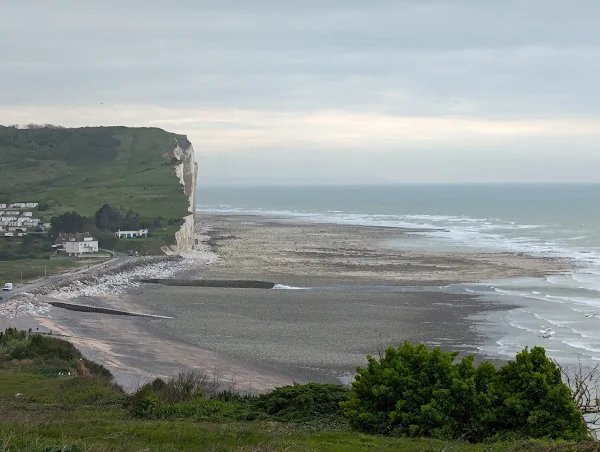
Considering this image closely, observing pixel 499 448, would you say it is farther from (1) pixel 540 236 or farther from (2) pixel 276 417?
(1) pixel 540 236

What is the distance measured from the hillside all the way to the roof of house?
529 centimetres

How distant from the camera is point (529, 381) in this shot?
16.5 metres

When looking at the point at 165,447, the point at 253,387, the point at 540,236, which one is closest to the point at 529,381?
the point at 165,447

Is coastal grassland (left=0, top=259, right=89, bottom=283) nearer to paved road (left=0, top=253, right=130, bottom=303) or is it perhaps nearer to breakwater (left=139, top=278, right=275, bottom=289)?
paved road (left=0, top=253, right=130, bottom=303)

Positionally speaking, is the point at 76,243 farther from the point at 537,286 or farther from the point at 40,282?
the point at 537,286

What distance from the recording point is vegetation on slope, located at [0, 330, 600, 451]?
1436 cm

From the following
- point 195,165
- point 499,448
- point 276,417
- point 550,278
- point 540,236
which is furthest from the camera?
point 195,165

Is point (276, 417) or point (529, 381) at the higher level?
point (529, 381)

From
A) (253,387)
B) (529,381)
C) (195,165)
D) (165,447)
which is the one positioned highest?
(195,165)

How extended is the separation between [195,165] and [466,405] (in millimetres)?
116332

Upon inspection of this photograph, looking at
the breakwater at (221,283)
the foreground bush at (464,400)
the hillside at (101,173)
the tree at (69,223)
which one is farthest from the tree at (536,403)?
the tree at (69,223)

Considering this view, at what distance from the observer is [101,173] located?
5207 inches

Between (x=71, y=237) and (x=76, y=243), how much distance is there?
4081 millimetres

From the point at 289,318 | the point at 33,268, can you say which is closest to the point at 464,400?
the point at 289,318
